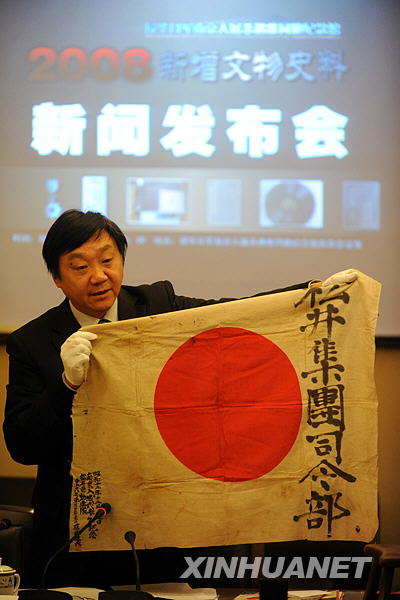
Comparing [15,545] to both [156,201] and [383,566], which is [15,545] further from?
[156,201]

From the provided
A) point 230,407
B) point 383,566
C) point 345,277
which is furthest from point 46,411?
point 383,566

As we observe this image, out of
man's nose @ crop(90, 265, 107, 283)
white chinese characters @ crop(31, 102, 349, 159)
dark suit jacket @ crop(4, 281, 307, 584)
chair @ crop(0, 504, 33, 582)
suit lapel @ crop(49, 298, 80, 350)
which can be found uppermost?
white chinese characters @ crop(31, 102, 349, 159)

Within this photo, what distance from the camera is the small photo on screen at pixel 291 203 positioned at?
A: 3.77 m

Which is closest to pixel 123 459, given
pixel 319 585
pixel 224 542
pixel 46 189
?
pixel 224 542

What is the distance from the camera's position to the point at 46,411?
2.01m

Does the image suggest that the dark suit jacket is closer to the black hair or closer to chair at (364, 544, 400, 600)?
the black hair

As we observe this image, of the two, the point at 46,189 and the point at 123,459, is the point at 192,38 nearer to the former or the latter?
the point at 46,189

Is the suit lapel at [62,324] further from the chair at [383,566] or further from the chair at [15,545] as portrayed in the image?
the chair at [383,566]

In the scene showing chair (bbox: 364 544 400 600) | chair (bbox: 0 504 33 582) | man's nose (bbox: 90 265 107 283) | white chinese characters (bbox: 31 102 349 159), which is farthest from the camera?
white chinese characters (bbox: 31 102 349 159)

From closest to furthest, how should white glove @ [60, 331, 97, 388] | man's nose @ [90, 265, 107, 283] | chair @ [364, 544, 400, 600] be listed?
1. white glove @ [60, 331, 97, 388]
2. man's nose @ [90, 265, 107, 283]
3. chair @ [364, 544, 400, 600]

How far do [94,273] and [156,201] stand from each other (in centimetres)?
171

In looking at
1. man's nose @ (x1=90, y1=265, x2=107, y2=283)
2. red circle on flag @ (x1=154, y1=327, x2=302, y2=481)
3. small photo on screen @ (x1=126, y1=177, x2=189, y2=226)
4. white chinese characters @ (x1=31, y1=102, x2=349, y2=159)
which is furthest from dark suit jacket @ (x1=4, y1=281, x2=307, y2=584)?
white chinese characters @ (x1=31, y1=102, x2=349, y2=159)

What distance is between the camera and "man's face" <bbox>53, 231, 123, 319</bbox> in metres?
2.13

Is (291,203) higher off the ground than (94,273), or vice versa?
(291,203)
